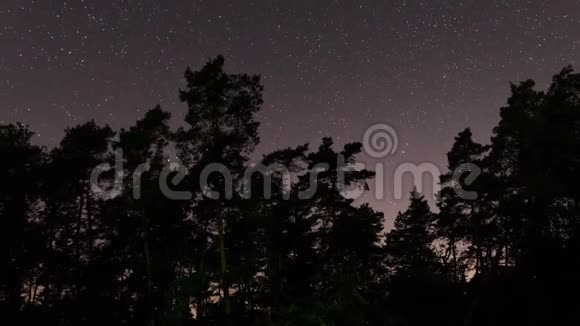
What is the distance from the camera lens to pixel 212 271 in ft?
70.1

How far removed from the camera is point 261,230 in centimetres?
3081

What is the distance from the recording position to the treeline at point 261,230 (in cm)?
1722

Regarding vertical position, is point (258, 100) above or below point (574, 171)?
above

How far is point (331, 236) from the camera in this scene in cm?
2573

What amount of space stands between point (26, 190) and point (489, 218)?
27.0m

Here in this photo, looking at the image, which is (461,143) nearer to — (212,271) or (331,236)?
(331,236)

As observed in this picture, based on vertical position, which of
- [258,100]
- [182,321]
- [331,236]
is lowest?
[182,321]

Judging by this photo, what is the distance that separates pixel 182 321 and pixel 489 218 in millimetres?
19645

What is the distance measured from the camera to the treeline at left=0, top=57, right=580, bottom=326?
17219 mm

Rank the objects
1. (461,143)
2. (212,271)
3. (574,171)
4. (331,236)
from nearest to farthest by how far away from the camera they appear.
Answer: (212,271)
(574,171)
(331,236)
(461,143)

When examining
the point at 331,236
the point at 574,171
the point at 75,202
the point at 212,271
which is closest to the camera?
the point at 212,271

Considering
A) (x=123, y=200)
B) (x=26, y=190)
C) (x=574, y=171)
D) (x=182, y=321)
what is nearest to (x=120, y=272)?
(x=123, y=200)

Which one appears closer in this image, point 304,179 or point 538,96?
point 538,96

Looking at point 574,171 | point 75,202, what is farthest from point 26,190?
point 574,171
